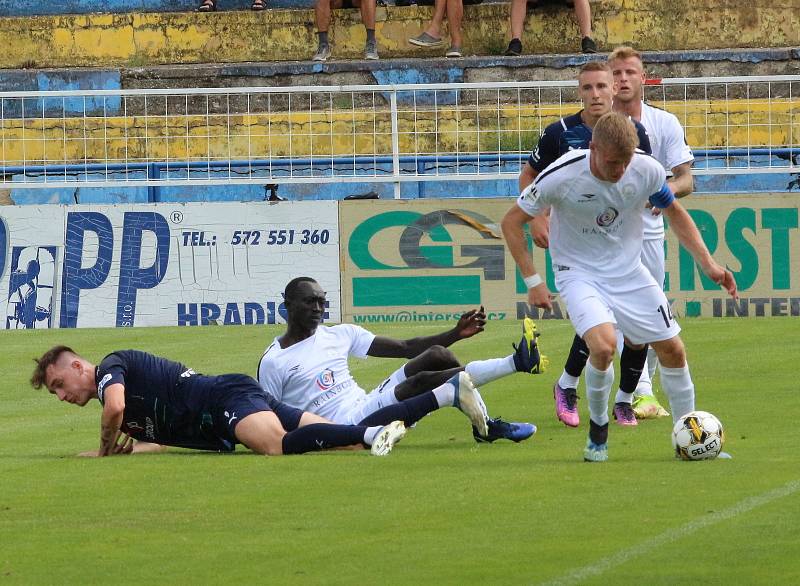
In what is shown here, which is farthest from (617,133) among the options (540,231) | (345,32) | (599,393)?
(345,32)

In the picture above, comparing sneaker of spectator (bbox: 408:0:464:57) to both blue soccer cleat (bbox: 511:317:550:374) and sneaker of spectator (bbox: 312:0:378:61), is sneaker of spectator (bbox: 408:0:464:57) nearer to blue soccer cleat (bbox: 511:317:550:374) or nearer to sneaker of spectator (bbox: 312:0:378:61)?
sneaker of spectator (bbox: 312:0:378:61)

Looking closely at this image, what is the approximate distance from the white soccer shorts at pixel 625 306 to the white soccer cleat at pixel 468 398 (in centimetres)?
82

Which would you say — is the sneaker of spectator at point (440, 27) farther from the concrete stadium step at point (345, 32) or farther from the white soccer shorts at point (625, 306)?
the white soccer shorts at point (625, 306)

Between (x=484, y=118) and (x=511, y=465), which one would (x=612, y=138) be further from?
(x=484, y=118)

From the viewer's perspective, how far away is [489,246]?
725 inches

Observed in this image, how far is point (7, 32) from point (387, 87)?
376 inches

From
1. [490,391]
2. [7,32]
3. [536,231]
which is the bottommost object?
[490,391]

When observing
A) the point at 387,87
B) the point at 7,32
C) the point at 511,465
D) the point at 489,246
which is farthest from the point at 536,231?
the point at 7,32

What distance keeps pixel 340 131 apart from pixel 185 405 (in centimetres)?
1228

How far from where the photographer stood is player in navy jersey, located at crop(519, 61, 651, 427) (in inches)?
403

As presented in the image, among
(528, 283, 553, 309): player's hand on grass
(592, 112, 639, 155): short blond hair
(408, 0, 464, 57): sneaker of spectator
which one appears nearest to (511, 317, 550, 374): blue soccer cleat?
(528, 283, 553, 309): player's hand on grass

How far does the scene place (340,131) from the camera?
21656 millimetres

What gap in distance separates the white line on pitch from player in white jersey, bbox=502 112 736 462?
1.25 meters

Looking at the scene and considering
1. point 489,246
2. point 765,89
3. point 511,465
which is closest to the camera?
point 511,465
